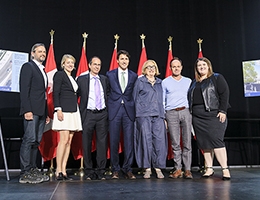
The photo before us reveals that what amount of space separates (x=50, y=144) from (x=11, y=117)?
70cm

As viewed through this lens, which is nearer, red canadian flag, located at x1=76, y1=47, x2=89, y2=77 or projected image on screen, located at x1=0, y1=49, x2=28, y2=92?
projected image on screen, located at x1=0, y1=49, x2=28, y2=92

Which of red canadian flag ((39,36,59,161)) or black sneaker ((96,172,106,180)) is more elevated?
red canadian flag ((39,36,59,161))

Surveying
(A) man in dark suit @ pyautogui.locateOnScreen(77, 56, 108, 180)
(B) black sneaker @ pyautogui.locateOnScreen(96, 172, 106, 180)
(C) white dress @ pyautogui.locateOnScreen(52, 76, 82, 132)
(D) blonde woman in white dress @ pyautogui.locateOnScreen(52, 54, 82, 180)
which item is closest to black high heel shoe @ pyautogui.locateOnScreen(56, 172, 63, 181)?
(D) blonde woman in white dress @ pyautogui.locateOnScreen(52, 54, 82, 180)

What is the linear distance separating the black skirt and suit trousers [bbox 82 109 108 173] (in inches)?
42.1

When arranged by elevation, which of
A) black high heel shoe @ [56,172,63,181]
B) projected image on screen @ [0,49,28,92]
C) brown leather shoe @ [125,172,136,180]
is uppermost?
projected image on screen @ [0,49,28,92]

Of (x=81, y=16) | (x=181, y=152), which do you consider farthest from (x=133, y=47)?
(x=181, y=152)

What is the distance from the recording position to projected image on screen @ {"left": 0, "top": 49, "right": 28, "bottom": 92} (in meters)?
3.76

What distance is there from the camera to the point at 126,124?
10.4ft

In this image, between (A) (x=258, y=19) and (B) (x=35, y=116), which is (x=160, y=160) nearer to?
(B) (x=35, y=116)

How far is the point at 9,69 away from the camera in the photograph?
12.5 ft

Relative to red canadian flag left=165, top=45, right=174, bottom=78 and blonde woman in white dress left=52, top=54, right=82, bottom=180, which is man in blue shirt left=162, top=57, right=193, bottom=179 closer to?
red canadian flag left=165, top=45, right=174, bottom=78

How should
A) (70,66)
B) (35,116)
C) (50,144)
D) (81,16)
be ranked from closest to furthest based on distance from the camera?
(35,116) < (70,66) < (50,144) < (81,16)

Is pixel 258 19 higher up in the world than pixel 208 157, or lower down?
higher up

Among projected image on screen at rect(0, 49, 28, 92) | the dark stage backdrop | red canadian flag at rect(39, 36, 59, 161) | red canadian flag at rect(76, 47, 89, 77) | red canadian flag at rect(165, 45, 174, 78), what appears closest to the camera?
red canadian flag at rect(39, 36, 59, 161)
